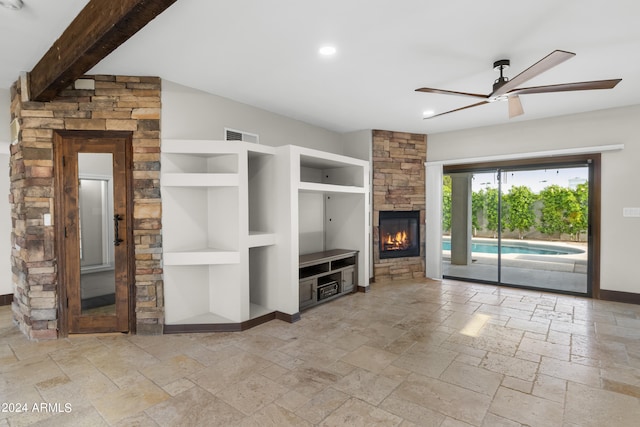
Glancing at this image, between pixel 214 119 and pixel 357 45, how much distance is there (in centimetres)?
203

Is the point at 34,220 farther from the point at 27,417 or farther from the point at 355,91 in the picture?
the point at 355,91

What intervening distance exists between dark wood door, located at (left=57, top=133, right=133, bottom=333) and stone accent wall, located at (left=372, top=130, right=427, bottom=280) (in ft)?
12.7

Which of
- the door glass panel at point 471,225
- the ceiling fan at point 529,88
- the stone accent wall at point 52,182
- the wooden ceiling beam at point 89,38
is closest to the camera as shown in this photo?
the wooden ceiling beam at point 89,38

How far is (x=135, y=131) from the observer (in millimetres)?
3492

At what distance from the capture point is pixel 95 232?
11.6 feet

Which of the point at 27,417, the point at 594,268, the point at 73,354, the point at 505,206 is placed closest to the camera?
the point at 27,417

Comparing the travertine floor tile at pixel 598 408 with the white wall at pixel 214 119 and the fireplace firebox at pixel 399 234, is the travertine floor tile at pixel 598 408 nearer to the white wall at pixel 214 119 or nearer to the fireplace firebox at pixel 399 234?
the fireplace firebox at pixel 399 234

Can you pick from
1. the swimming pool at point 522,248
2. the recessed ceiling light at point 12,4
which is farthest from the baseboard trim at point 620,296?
the recessed ceiling light at point 12,4

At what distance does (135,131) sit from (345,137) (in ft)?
12.0

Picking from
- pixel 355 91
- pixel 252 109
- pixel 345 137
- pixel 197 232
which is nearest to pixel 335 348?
pixel 197 232

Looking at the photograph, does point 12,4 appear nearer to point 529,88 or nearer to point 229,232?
point 229,232

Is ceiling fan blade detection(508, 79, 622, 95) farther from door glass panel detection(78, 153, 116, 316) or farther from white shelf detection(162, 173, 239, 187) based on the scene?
door glass panel detection(78, 153, 116, 316)

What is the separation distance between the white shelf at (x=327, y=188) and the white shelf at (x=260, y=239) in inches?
27.1

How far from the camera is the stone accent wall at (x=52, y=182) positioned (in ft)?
11.0
